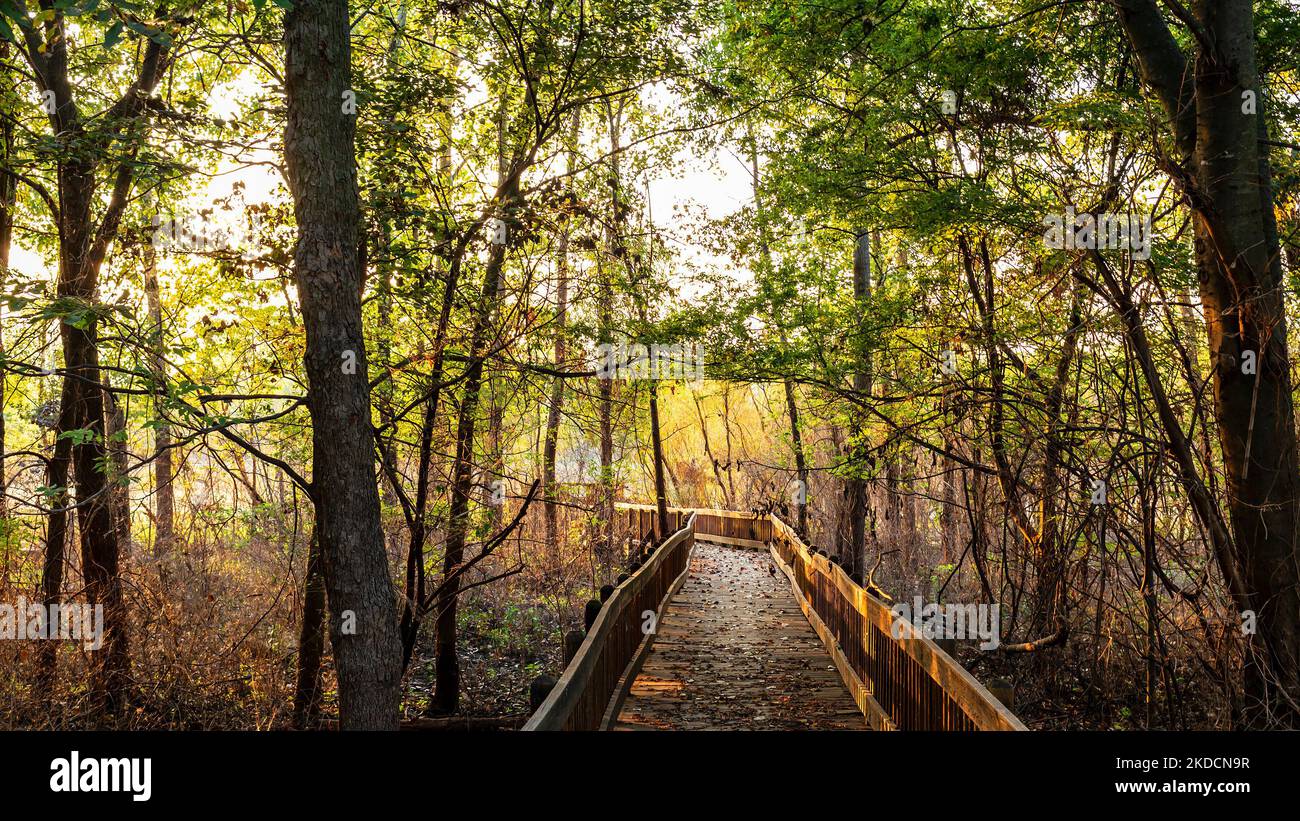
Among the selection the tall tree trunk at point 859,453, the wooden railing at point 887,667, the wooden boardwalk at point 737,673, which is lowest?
the wooden boardwalk at point 737,673

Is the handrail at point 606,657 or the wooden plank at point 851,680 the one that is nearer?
the handrail at point 606,657

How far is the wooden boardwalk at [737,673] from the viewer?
7.17 metres

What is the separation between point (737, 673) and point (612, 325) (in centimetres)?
443

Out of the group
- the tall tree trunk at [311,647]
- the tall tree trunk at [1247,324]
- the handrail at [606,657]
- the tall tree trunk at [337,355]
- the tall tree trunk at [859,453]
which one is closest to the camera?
the handrail at [606,657]

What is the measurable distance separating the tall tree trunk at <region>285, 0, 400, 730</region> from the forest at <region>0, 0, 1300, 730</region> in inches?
0.9

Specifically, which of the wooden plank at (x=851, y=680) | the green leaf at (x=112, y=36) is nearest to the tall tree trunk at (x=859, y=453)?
the wooden plank at (x=851, y=680)

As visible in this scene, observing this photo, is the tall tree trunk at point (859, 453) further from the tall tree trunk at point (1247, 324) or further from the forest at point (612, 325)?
the tall tree trunk at point (1247, 324)

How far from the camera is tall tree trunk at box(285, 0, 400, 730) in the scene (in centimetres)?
550

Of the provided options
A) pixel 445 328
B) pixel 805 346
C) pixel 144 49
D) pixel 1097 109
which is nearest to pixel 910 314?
pixel 805 346

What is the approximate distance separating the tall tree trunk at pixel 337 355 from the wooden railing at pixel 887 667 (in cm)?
367

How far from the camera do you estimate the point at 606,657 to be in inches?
256

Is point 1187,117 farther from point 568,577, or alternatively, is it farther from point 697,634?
point 568,577

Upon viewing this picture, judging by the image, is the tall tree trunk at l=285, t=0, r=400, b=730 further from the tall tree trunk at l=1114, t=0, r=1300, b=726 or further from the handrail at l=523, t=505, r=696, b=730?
the tall tree trunk at l=1114, t=0, r=1300, b=726

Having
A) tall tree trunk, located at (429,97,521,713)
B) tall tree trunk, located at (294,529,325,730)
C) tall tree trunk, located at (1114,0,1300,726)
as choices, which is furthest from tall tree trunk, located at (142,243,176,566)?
tall tree trunk, located at (1114,0,1300,726)
